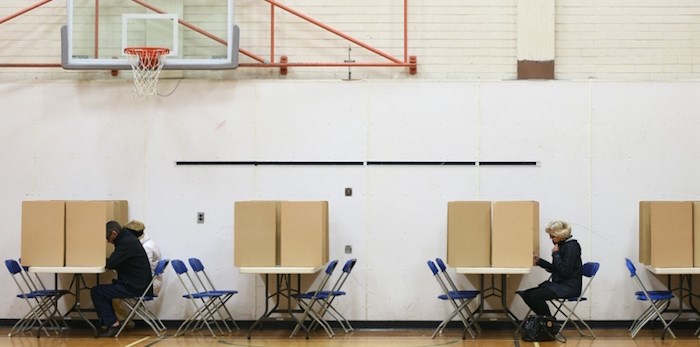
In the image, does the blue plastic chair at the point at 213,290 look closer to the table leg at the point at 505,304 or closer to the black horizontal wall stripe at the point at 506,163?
the table leg at the point at 505,304

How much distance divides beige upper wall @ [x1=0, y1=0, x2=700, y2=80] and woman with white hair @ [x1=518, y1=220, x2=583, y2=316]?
2.15 m

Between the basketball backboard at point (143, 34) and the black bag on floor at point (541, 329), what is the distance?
441 cm

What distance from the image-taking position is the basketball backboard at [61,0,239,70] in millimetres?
10664

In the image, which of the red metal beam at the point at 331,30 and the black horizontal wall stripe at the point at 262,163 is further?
the black horizontal wall stripe at the point at 262,163

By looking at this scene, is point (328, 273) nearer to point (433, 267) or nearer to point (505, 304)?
point (433, 267)

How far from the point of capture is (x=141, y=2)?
421 inches

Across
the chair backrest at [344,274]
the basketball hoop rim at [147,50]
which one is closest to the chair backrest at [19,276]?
the basketball hoop rim at [147,50]

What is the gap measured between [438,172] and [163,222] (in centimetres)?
338

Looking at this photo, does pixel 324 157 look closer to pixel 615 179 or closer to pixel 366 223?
pixel 366 223

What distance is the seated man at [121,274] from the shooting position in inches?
411

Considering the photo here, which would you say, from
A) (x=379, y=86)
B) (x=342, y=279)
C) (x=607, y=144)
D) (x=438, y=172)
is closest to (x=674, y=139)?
(x=607, y=144)

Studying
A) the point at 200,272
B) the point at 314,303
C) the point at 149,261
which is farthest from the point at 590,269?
the point at 149,261

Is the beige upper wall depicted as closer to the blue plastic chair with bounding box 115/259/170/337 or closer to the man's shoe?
the blue plastic chair with bounding box 115/259/170/337

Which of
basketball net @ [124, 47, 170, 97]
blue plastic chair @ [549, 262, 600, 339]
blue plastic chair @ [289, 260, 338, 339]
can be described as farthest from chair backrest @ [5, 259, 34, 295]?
blue plastic chair @ [549, 262, 600, 339]
